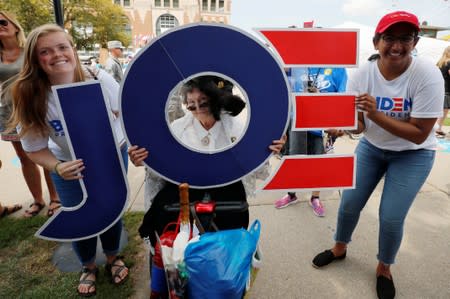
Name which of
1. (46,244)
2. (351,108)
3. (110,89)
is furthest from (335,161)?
(46,244)

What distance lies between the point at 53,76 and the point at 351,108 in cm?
157

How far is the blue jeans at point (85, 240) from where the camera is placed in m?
1.72

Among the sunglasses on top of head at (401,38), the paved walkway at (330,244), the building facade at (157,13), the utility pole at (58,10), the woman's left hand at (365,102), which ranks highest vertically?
the building facade at (157,13)

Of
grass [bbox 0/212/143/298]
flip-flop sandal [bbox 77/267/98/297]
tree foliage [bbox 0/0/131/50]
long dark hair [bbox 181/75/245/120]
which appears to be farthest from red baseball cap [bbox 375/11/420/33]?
tree foliage [bbox 0/0/131/50]

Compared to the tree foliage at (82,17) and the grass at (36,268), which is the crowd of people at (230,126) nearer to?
the grass at (36,268)

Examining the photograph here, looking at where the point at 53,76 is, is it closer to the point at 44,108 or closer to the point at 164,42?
the point at 44,108

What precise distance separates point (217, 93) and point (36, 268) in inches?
81.9

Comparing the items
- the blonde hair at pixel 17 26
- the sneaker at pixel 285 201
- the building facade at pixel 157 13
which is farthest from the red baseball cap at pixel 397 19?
the building facade at pixel 157 13

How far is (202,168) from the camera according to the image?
1318 mm

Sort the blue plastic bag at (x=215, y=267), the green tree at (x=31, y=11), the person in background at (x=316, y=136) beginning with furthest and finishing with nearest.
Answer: the green tree at (x=31, y=11) < the person in background at (x=316, y=136) < the blue plastic bag at (x=215, y=267)

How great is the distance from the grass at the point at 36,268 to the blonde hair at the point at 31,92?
3.95 feet

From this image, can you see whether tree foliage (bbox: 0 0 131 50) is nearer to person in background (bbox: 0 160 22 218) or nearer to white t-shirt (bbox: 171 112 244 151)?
person in background (bbox: 0 160 22 218)

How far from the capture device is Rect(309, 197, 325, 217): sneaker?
9.64 feet

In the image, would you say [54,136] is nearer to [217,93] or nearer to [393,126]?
[217,93]
